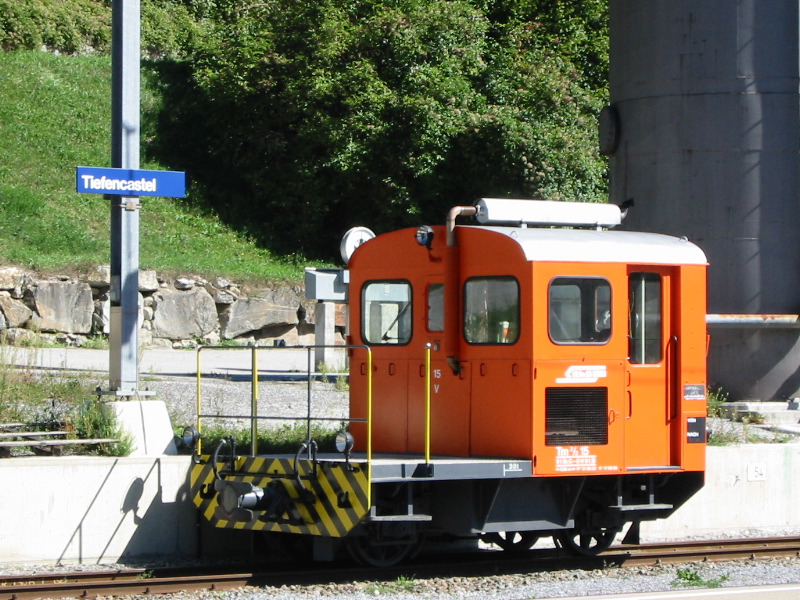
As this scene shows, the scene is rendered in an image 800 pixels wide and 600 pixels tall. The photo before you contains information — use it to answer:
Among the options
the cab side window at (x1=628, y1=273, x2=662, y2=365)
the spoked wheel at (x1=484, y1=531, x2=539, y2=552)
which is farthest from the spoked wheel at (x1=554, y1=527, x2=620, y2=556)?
the cab side window at (x1=628, y1=273, x2=662, y2=365)

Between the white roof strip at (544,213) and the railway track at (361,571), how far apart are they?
3144mm

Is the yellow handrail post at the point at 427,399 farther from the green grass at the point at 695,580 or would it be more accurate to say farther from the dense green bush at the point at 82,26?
the dense green bush at the point at 82,26

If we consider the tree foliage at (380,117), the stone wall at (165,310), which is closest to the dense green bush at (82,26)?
the tree foliage at (380,117)

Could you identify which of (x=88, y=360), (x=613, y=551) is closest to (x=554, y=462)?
(x=613, y=551)

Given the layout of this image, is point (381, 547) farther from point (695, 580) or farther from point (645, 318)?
point (645, 318)

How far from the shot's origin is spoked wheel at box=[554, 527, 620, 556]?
10.5m

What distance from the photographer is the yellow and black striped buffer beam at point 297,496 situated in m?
9.09

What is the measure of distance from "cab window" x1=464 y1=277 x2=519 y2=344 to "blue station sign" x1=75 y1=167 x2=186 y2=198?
3.20 m

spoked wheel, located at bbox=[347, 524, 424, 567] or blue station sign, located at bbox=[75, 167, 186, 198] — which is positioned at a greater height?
blue station sign, located at bbox=[75, 167, 186, 198]

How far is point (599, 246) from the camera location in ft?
32.0

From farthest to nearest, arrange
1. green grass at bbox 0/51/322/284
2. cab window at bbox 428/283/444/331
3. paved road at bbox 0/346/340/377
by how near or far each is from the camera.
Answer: green grass at bbox 0/51/322/284
paved road at bbox 0/346/340/377
cab window at bbox 428/283/444/331

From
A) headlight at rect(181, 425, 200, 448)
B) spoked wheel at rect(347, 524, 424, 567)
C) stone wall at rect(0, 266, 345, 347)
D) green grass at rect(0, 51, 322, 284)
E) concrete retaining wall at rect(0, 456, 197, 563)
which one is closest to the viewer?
spoked wheel at rect(347, 524, 424, 567)

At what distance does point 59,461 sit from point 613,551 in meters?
5.40

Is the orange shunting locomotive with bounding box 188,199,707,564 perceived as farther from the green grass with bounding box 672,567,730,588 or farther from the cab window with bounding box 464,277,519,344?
the green grass with bounding box 672,567,730,588
